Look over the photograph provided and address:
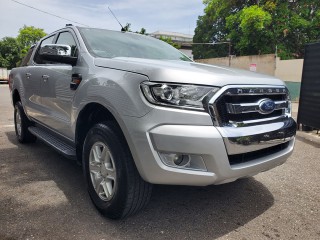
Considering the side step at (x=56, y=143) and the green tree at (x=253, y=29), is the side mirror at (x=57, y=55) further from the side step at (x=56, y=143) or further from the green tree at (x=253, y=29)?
the green tree at (x=253, y=29)

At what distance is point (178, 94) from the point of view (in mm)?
2328

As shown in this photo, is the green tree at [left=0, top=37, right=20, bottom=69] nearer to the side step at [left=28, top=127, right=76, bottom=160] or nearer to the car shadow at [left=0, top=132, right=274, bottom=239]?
the side step at [left=28, top=127, right=76, bottom=160]

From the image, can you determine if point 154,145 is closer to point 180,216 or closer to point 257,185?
point 180,216

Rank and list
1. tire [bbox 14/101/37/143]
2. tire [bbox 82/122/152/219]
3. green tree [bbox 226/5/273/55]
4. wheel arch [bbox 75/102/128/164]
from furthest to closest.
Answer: green tree [bbox 226/5/273/55], tire [bbox 14/101/37/143], wheel arch [bbox 75/102/128/164], tire [bbox 82/122/152/219]

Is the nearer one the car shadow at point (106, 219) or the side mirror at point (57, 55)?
the car shadow at point (106, 219)

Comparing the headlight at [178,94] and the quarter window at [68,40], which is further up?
the quarter window at [68,40]

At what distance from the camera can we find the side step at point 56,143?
332 centimetres

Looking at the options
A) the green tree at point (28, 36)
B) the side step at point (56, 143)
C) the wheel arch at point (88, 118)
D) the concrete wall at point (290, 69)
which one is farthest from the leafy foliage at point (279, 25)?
the green tree at point (28, 36)

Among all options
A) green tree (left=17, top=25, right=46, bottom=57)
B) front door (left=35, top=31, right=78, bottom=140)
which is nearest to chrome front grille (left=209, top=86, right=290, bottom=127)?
front door (left=35, top=31, right=78, bottom=140)

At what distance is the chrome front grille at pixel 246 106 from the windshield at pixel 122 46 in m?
1.38

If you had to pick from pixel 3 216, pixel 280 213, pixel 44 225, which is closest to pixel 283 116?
pixel 280 213

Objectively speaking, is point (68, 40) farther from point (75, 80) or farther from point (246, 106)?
point (246, 106)

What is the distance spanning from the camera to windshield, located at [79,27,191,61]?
337cm

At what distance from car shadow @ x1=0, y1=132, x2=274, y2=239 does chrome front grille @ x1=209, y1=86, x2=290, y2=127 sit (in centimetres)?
94
